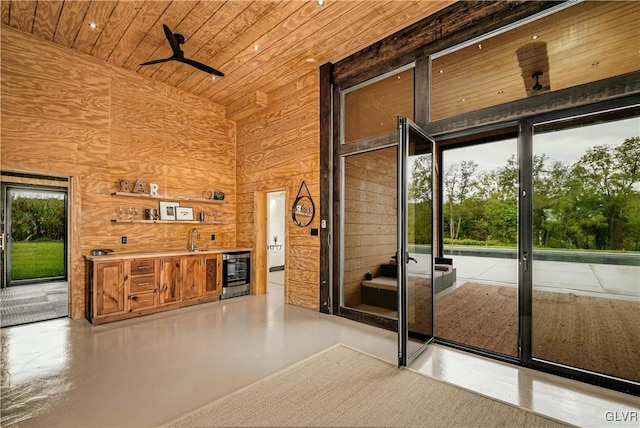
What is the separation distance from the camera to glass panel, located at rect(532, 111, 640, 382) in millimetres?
2494

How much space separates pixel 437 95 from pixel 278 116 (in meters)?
2.86

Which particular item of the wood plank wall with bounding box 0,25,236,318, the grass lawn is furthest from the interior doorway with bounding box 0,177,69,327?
the wood plank wall with bounding box 0,25,236,318

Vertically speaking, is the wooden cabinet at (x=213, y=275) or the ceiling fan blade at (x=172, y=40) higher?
the ceiling fan blade at (x=172, y=40)

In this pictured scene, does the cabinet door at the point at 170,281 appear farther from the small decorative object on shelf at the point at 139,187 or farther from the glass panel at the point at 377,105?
the glass panel at the point at 377,105

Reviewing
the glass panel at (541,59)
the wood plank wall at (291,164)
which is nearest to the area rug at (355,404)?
the wood plank wall at (291,164)

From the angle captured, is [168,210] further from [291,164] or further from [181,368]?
[181,368]

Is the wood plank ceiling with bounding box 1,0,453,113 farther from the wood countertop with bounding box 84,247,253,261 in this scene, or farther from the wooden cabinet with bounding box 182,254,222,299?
the wooden cabinet with bounding box 182,254,222,299

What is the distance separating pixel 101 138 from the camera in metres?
4.64

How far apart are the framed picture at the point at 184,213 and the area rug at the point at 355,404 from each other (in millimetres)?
3748

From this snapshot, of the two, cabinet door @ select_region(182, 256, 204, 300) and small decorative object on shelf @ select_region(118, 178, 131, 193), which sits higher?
small decorative object on shelf @ select_region(118, 178, 131, 193)

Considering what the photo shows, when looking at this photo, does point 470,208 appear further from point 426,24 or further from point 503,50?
point 426,24

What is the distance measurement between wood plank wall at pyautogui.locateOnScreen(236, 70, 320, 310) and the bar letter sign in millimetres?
73

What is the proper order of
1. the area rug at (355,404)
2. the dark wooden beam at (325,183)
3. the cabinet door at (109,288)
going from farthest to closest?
1. the dark wooden beam at (325,183)
2. the cabinet door at (109,288)
3. the area rug at (355,404)

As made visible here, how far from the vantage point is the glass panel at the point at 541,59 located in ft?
8.30
